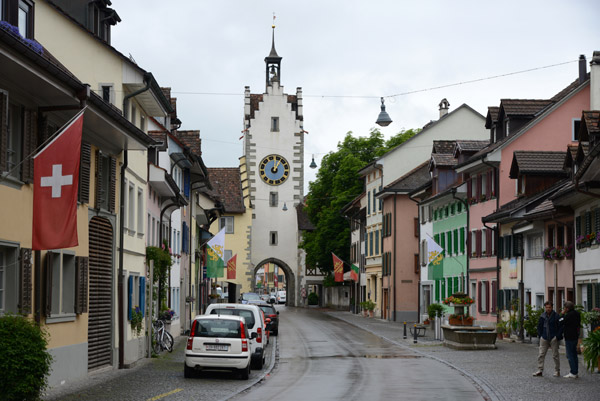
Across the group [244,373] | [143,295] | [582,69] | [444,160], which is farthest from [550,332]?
[444,160]

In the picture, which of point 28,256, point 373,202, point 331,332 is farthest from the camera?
point 373,202

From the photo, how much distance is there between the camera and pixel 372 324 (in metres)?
59.1

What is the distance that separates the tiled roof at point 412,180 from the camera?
64062 mm

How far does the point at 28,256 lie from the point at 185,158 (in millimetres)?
24464

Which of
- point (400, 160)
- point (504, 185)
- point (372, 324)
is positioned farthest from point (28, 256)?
point (400, 160)

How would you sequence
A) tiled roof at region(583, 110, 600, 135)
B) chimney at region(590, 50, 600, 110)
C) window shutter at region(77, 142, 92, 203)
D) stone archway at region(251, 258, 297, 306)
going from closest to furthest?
window shutter at region(77, 142, 92, 203), tiled roof at region(583, 110, 600, 135), chimney at region(590, 50, 600, 110), stone archway at region(251, 258, 297, 306)

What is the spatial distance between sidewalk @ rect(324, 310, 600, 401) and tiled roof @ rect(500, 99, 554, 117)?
1014 cm

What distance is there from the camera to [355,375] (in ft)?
80.8

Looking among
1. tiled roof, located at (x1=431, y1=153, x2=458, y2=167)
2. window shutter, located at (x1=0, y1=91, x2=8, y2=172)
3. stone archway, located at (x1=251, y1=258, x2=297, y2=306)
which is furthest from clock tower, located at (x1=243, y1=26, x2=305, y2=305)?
window shutter, located at (x1=0, y1=91, x2=8, y2=172)

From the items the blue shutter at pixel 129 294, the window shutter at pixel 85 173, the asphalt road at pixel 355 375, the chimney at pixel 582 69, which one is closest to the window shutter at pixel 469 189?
the chimney at pixel 582 69

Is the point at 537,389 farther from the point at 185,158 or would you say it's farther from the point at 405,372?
the point at 185,158

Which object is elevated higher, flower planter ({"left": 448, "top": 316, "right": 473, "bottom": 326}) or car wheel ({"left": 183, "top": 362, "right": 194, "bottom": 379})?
flower planter ({"left": 448, "top": 316, "right": 473, "bottom": 326})

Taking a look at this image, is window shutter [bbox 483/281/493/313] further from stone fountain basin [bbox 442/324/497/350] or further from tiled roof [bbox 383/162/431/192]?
tiled roof [bbox 383/162/431/192]

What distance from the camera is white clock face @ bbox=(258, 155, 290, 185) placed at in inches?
3981
